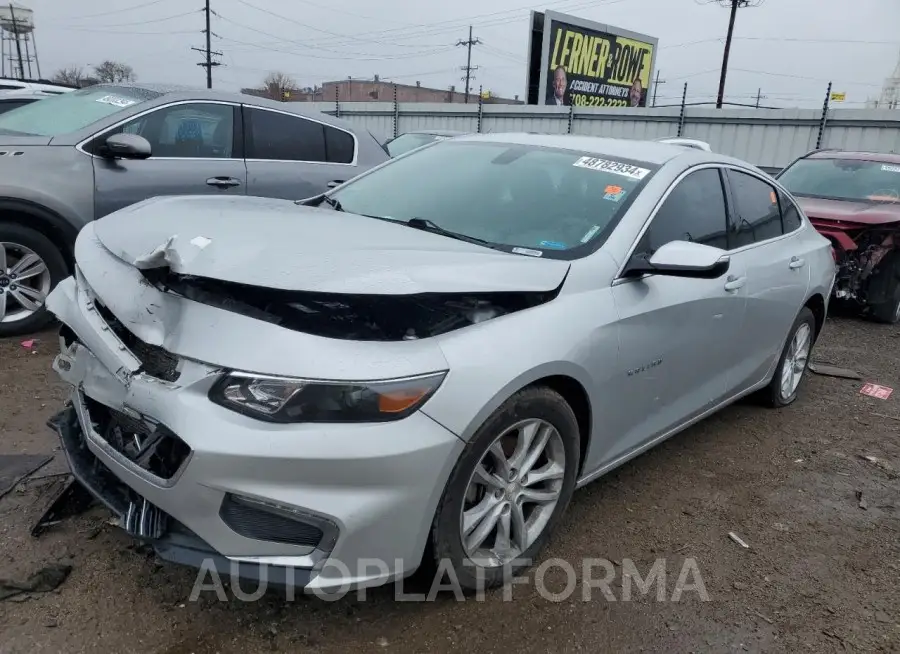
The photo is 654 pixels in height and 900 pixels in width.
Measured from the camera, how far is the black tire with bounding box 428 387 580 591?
86.0 inches

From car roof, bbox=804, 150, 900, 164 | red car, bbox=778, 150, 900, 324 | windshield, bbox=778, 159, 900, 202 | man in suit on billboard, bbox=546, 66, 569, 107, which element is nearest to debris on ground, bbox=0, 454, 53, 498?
red car, bbox=778, 150, 900, 324

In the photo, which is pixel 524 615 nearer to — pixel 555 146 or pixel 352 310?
pixel 352 310

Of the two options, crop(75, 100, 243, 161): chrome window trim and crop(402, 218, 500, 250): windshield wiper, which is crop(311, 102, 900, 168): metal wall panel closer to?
crop(75, 100, 243, 161): chrome window trim

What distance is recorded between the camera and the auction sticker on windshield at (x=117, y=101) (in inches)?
200

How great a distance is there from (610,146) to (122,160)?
3360 millimetres

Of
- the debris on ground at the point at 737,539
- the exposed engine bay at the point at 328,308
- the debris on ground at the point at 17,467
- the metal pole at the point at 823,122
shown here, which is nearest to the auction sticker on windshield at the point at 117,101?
the debris on ground at the point at 17,467

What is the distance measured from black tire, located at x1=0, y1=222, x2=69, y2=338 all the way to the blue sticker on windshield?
3417mm

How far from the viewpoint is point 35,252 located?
15.2ft

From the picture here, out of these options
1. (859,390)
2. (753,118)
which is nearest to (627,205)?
(859,390)

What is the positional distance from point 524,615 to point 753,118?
689 inches

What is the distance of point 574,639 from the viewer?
2.35m

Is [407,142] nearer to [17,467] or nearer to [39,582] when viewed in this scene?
[17,467]

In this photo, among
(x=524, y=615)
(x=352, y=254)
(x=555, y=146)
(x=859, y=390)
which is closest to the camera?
(x=352, y=254)

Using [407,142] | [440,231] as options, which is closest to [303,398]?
[440,231]
